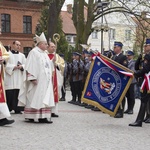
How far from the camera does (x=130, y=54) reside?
15.0m

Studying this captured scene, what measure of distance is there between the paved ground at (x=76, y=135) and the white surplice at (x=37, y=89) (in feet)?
1.12

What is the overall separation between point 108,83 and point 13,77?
3053 mm

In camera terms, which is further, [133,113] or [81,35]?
[81,35]

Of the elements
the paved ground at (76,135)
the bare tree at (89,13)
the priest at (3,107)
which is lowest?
the paved ground at (76,135)

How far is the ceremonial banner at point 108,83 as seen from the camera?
1034 cm

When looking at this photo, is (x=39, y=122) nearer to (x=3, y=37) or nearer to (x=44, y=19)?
(x=44, y=19)

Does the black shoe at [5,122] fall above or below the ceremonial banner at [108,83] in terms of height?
below

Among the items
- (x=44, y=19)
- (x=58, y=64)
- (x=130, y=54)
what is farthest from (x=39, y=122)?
(x=44, y=19)

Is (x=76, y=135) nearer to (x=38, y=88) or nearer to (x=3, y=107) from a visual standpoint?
(x=3, y=107)

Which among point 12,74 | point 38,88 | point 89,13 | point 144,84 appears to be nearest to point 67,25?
point 89,13

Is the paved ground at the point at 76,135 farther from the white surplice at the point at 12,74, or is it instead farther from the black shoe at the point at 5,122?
the white surplice at the point at 12,74

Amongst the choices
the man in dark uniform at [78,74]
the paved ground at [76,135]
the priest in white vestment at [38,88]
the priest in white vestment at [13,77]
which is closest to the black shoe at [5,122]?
the paved ground at [76,135]

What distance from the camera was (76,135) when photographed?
862 cm

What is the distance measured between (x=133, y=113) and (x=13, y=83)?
12.2 ft
